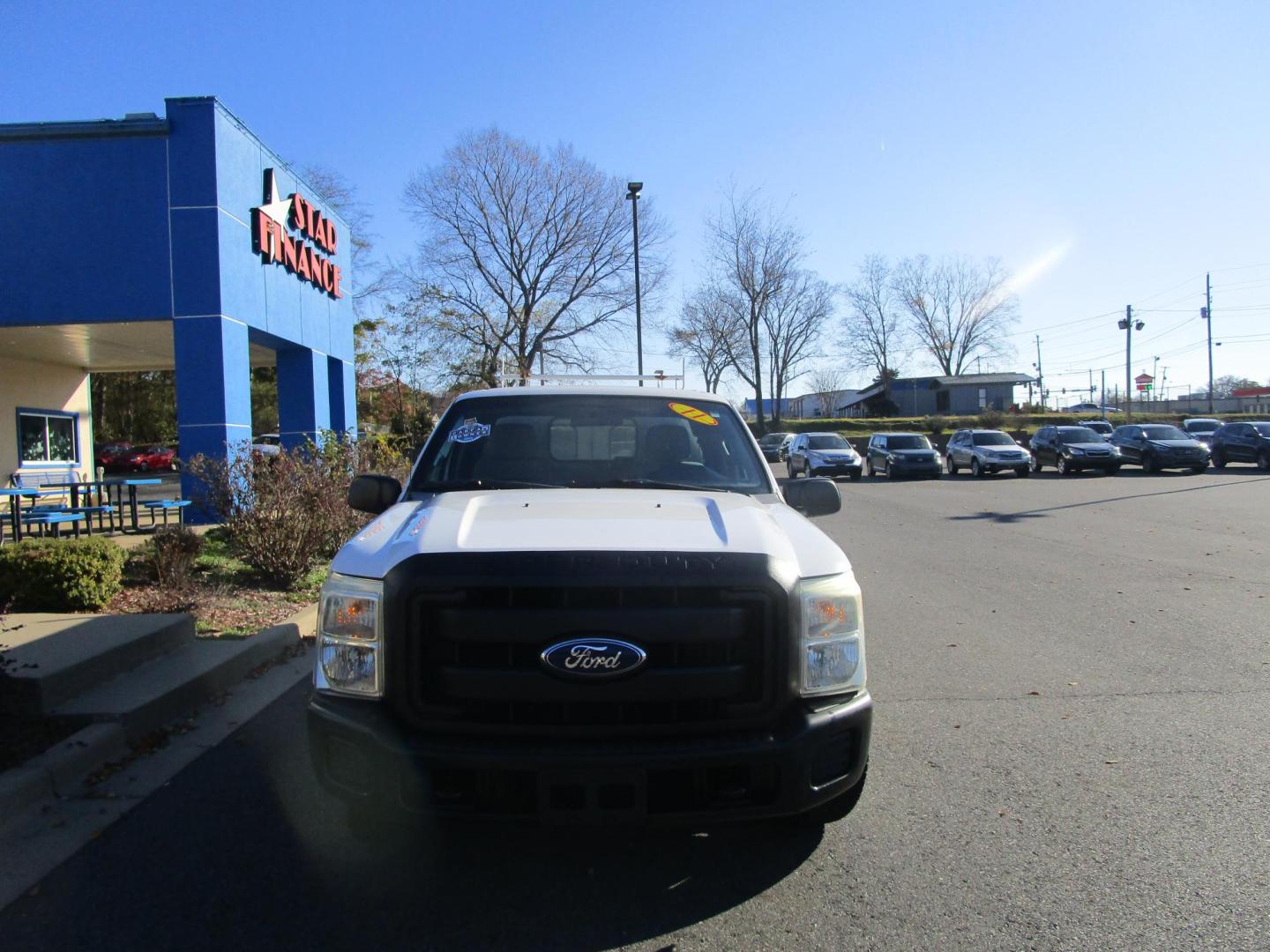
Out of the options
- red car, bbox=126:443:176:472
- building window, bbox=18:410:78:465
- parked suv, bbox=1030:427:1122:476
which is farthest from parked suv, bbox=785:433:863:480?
red car, bbox=126:443:176:472

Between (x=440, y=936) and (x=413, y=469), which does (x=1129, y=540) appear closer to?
(x=413, y=469)

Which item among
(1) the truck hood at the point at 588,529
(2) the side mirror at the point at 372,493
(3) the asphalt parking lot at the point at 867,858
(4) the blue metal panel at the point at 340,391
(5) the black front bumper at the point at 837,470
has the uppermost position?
(4) the blue metal panel at the point at 340,391

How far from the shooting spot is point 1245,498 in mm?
18469

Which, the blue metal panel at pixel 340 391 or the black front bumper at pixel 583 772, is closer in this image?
the black front bumper at pixel 583 772

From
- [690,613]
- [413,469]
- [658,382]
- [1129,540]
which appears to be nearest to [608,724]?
[690,613]

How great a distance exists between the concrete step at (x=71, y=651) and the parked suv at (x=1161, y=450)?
94.5 feet

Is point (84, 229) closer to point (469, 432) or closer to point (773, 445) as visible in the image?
point (469, 432)

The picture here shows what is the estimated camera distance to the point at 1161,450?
27.8 meters

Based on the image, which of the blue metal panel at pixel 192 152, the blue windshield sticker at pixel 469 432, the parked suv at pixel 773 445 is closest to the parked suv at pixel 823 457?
the parked suv at pixel 773 445

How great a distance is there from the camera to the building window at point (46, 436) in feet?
59.9

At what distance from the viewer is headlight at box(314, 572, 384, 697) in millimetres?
2918

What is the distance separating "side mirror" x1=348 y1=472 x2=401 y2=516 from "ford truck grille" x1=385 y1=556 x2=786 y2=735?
1598 mm

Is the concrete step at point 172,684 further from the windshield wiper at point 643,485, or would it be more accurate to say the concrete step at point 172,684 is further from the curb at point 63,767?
the windshield wiper at point 643,485

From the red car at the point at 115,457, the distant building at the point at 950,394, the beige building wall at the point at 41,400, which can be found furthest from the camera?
the distant building at the point at 950,394
